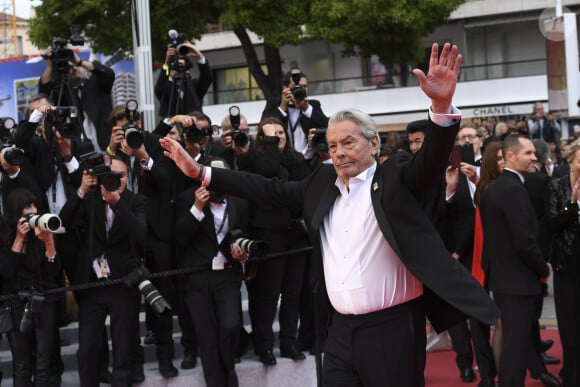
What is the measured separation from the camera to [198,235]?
737 cm

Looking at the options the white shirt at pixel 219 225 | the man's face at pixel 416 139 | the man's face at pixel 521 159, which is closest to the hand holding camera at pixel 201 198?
the white shirt at pixel 219 225

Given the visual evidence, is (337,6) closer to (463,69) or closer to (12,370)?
(463,69)

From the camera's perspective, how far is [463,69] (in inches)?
1319

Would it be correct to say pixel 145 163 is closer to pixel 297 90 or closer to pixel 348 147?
pixel 297 90

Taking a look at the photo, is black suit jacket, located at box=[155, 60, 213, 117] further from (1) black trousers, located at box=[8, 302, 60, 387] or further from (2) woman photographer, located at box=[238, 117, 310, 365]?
(1) black trousers, located at box=[8, 302, 60, 387]

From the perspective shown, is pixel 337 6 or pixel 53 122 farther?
pixel 337 6

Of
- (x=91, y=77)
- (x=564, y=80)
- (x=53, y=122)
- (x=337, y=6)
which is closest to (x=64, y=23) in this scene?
(x=337, y=6)

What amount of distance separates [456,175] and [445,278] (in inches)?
133

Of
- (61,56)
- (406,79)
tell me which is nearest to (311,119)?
(61,56)

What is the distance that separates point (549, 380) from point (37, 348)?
13.6 feet

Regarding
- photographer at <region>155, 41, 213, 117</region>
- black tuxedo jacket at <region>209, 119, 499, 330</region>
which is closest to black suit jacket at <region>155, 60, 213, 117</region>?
photographer at <region>155, 41, 213, 117</region>

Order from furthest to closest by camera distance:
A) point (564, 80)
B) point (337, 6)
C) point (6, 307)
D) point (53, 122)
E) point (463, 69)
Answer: point (463, 69), point (337, 6), point (564, 80), point (53, 122), point (6, 307)

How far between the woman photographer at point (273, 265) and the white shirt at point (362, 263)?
304 centimetres

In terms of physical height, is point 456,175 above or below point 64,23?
below
